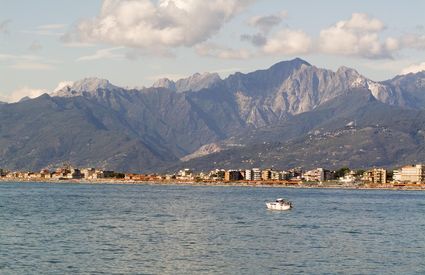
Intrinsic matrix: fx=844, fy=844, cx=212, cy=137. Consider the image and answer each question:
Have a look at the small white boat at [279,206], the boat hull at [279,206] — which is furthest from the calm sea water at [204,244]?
the small white boat at [279,206]

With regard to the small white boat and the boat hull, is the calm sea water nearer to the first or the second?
the boat hull

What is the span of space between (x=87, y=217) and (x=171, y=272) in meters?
71.6

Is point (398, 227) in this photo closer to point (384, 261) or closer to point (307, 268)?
point (384, 261)

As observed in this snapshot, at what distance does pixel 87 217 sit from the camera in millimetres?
150000

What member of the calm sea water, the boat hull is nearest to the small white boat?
the boat hull

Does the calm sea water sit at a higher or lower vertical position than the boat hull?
lower

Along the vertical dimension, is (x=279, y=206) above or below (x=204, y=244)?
above

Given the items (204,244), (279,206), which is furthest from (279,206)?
(204,244)

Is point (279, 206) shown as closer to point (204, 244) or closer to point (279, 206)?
point (279, 206)

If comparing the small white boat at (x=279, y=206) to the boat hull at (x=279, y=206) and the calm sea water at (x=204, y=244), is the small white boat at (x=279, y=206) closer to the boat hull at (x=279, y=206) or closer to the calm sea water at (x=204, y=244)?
the boat hull at (x=279, y=206)

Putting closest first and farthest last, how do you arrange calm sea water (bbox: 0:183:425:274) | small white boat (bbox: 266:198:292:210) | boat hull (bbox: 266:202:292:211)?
1. calm sea water (bbox: 0:183:425:274)
2. boat hull (bbox: 266:202:292:211)
3. small white boat (bbox: 266:198:292:210)

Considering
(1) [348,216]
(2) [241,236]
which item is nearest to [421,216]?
(1) [348,216]

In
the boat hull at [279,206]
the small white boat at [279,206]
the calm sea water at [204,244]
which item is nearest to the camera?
the calm sea water at [204,244]

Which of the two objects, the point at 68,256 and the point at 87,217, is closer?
the point at 68,256
